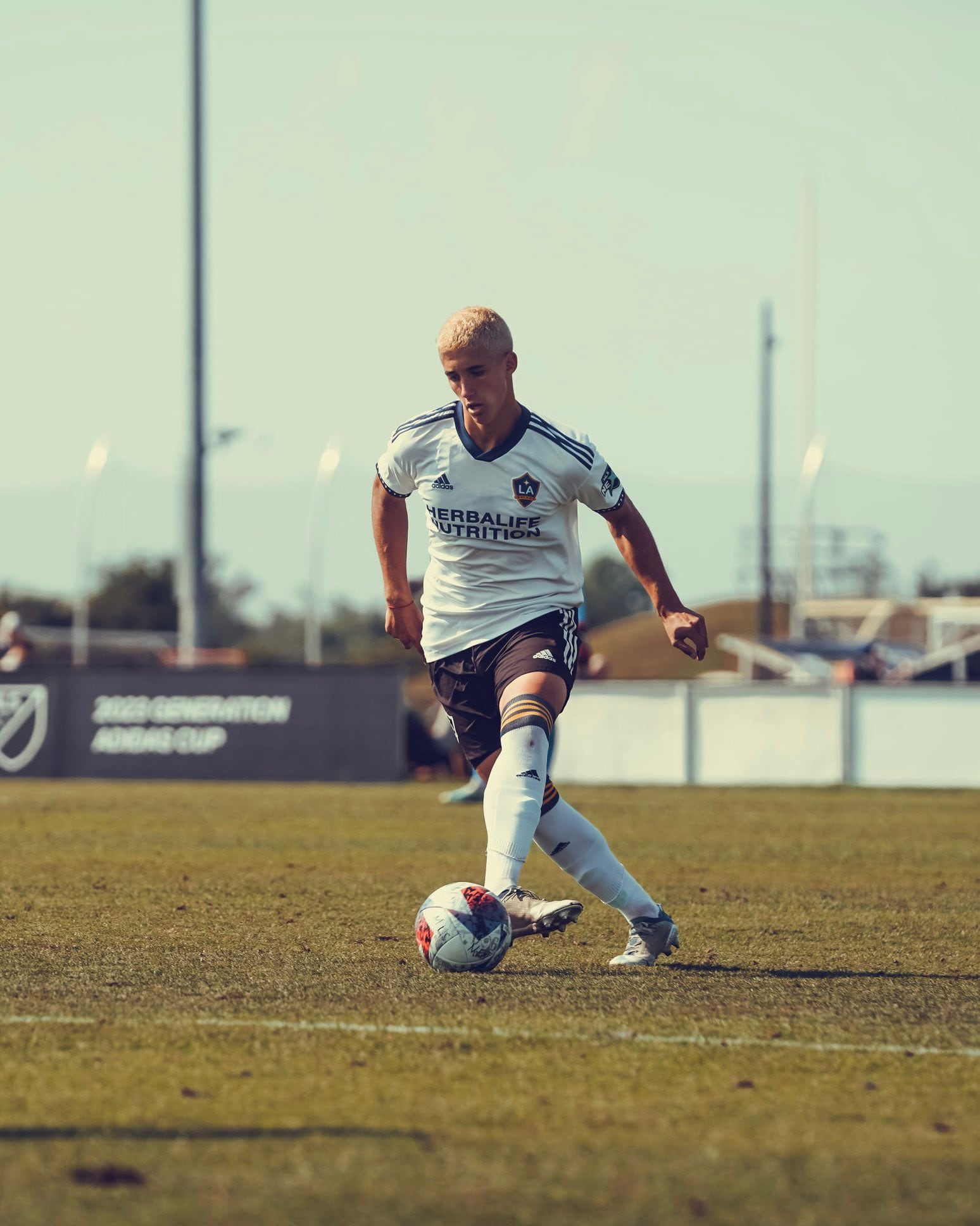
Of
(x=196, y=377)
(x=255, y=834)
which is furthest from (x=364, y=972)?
(x=196, y=377)

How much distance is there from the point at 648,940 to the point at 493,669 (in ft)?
3.27

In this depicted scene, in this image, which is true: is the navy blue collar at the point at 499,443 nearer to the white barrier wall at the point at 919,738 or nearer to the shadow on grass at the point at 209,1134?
the shadow on grass at the point at 209,1134

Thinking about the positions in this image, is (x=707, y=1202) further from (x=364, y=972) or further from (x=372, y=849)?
(x=372, y=849)

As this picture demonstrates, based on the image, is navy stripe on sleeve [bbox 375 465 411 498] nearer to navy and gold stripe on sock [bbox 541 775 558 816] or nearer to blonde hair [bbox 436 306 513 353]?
blonde hair [bbox 436 306 513 353]

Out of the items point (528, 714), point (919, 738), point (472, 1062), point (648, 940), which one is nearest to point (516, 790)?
point (528, 714)

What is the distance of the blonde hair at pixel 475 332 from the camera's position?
5570 millimetres

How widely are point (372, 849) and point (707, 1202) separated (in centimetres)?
785

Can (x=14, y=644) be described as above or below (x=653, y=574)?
below

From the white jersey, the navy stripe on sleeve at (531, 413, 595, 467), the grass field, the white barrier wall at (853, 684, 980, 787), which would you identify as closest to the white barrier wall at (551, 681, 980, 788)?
the white barrier wall at (853, 684, 980, 787)

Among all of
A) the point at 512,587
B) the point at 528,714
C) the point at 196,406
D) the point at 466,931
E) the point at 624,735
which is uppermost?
the point at 196,406

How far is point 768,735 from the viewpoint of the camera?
68.1 feet

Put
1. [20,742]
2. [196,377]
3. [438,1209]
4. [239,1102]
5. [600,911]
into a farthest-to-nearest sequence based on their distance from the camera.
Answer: [196,377] < [20,742] < [600,911] < [239,1102] < [438,1209]

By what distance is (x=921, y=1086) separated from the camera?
3799 millimetres

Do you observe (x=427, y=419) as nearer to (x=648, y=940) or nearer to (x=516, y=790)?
(x=516, y=790)
